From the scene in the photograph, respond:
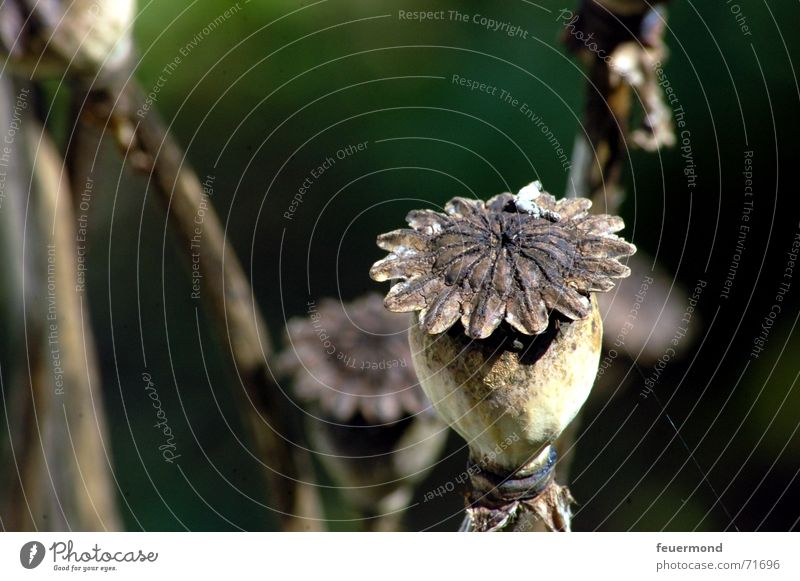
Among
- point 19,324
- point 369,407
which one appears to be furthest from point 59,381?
point 369,407

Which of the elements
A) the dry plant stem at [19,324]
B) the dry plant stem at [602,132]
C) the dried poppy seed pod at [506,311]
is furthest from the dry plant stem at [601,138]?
the dry plant stem at [19,324]

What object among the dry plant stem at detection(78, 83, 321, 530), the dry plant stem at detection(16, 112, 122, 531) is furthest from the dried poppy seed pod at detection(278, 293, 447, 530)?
the dry plant stem at detection(16, 112, 122, 531)

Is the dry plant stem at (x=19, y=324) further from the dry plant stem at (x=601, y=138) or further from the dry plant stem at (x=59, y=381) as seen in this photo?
the dry plant stem at (x=601, y=138)

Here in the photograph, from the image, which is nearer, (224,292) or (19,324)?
(224,292)
